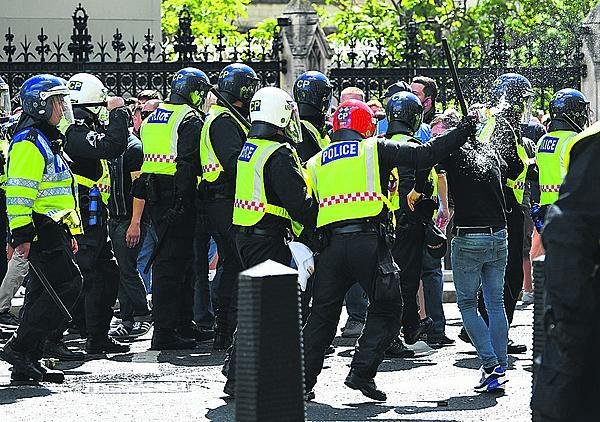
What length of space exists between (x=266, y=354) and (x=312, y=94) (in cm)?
593

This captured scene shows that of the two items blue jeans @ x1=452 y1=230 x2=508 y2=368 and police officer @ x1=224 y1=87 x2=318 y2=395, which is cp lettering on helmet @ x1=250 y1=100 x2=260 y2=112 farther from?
blue jeans @ x1=452 y1=230 x2=508 y2=368

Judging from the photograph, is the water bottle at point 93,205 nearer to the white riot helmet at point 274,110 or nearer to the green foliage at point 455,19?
the white riot helmet at point 274,110

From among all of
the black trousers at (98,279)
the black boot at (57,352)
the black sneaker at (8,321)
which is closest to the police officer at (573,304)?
the black boot at (57,352)

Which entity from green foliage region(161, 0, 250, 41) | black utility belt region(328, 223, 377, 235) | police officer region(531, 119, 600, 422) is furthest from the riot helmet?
green foliage region(161, 0, 250, 41)

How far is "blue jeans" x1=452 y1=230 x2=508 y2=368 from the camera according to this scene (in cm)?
912

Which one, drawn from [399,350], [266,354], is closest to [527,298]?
[399,350]

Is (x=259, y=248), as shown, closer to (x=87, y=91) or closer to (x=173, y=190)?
(x=173, y=190)

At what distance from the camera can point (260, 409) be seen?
4.85 m

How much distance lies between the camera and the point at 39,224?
9477 millimetres

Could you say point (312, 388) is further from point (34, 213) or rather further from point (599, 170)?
point (599, 170)

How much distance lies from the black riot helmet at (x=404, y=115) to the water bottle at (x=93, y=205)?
7.72 ft

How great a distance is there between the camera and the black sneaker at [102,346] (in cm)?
1119

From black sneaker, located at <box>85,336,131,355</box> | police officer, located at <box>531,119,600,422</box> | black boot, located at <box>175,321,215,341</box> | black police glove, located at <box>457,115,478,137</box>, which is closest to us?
police officer, located at <box>531,119,600,422</box>

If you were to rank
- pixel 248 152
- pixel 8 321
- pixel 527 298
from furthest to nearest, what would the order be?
1. pixel 527 298
2. pixel 8 321
3. pixel 248 152
